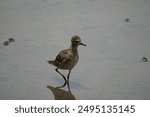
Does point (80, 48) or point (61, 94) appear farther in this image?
point (80, 48)

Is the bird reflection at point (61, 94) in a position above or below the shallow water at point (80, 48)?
below

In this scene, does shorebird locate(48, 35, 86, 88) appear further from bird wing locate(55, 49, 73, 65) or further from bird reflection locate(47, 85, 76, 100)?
bird reflection locate(47, 85, 76, 100)

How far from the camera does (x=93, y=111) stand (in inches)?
356

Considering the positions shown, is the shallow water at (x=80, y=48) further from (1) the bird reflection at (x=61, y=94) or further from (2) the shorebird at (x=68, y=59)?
(2) the shorebird at (x=68, y=59)

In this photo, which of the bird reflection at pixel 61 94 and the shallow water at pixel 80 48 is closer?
the bird reflection at pixel 61 94

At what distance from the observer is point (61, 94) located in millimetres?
9758

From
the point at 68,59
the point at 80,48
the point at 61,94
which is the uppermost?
the point at 68,59

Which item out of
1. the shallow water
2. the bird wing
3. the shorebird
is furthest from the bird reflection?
the bird wing

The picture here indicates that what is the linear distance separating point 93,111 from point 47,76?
71.2 inches

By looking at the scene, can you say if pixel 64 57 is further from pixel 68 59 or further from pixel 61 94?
pixel 61 94

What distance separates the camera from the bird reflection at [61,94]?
378 inches

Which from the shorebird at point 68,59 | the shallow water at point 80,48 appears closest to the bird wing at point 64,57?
the shorebird at point 68,59

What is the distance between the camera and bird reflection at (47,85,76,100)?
9599 mm

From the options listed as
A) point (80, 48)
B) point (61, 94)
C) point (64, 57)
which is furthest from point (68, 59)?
point (80, 48)
